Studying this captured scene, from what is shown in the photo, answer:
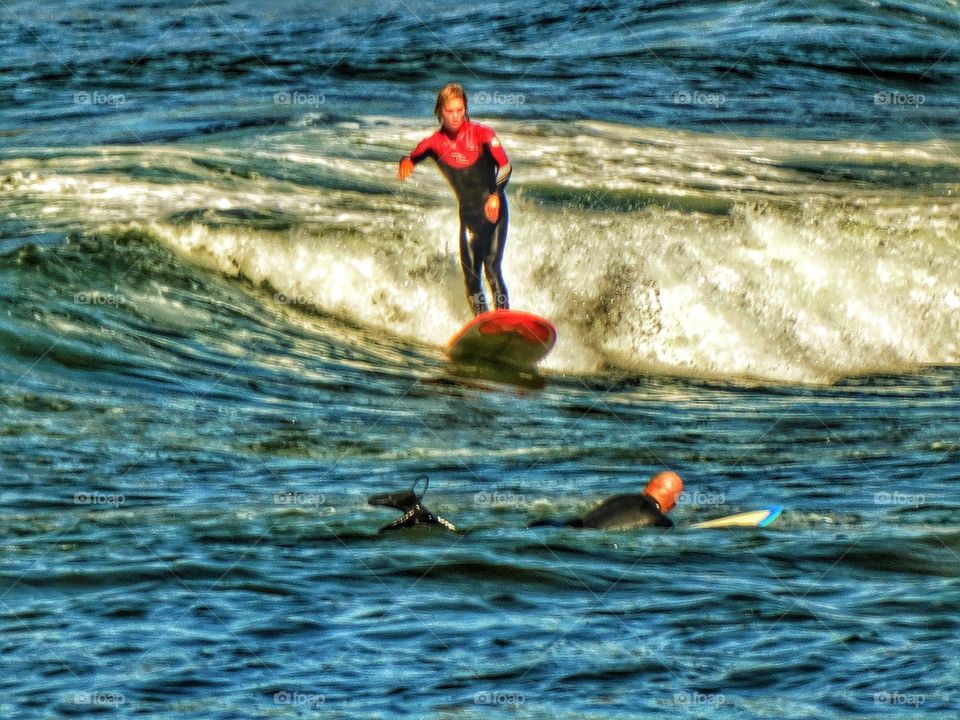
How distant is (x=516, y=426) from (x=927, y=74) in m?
15.2

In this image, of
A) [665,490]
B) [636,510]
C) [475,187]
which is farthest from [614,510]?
[475,187]

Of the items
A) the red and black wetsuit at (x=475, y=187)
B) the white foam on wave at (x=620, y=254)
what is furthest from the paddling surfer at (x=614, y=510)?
the white foam on wave at (x=620, y=254)

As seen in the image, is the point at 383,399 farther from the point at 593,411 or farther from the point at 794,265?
the point at 794,265

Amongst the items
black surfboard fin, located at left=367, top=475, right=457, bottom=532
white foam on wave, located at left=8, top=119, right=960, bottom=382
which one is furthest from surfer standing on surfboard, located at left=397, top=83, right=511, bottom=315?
black surfboard fin, located at left=367, top=475, right=457, bottom=532

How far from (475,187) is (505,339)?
1.52 m

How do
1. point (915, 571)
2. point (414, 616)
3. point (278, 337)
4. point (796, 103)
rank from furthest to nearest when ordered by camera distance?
point (796, 103)
point (278, 337)
point (915, 571)
point (414, 616)

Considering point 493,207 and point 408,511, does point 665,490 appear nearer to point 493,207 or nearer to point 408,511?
point 408,511

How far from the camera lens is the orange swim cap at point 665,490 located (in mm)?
10406

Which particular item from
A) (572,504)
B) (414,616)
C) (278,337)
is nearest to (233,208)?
(278,337)

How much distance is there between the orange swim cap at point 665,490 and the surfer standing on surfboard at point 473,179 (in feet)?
14.8

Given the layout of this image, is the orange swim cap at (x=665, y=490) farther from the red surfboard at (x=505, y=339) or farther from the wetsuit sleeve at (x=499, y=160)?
the red surfboard at (x=505, y=339)

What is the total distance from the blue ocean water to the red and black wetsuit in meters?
1.08

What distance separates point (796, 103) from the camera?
24.0 meters

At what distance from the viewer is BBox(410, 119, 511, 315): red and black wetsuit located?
1453 cm
